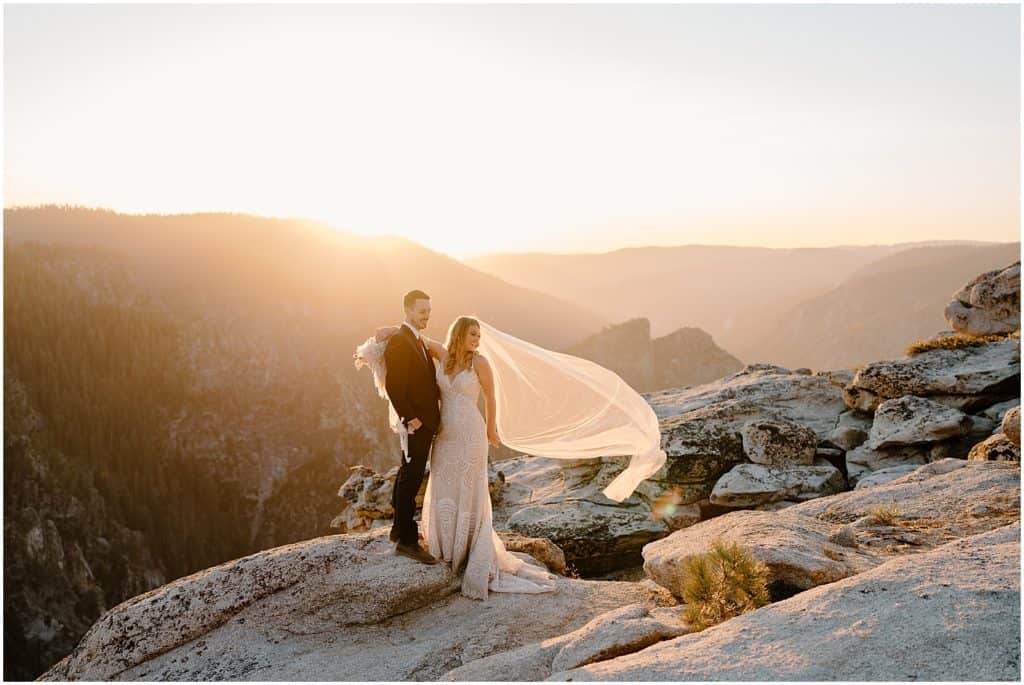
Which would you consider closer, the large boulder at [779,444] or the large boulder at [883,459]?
the large boulder at [883,459]

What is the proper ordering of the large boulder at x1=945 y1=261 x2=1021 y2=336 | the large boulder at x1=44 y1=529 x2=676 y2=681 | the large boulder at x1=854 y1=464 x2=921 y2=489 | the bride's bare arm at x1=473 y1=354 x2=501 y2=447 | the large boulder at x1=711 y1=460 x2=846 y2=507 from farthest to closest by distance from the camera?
the large boulder at x1=945 y1=261 x2=1021 y2=336 → the large boulder at x1=711 y1=460 x2=846 y2=507 → the large boulder at x1=854 y1=464 x2=921 y2=489 → the bride's bare arm at x1=473 y1=354 x2=501 y2=447 → the large boulder at x1=44 y1=529 x2=676 y2=681

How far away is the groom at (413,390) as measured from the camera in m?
7.57

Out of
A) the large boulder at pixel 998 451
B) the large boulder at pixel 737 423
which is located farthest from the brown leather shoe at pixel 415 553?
the large boulder at pixel 998 451

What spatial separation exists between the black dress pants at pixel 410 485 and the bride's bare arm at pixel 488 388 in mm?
800

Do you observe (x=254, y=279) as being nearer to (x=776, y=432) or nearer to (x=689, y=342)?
(x=689, y=342)

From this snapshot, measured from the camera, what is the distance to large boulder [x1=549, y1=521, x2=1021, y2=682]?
4508 mm

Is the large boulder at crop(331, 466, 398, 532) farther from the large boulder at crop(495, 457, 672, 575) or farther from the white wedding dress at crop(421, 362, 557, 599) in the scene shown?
the white wedding dress at crop(421, 362, 557, 599)

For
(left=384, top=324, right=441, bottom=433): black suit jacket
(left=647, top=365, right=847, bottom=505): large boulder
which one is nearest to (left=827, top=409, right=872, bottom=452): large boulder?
(left=647, top=365, right=847, bottom=505): large boulder

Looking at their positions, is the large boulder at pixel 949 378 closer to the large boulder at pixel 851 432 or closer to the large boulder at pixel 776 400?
the large boulder at pixel 851 432

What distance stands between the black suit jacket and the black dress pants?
0.67 ft

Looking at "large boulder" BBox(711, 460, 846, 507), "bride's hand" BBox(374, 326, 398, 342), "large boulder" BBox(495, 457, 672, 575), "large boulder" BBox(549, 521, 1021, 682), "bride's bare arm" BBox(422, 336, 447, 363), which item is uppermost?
"bride's hand" BBox(374, 326, 398, 342)

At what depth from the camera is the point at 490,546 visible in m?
7.88

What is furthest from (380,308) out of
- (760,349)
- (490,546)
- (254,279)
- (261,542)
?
(490,546)

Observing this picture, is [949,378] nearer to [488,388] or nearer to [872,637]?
[488,388]
